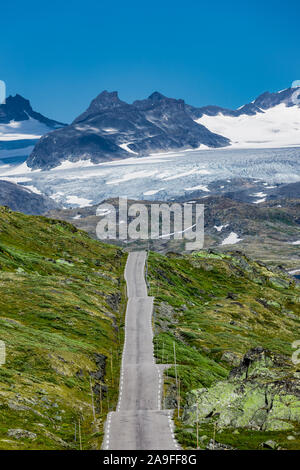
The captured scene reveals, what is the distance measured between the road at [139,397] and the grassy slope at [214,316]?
150 centimetres

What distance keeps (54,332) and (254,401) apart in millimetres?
38331

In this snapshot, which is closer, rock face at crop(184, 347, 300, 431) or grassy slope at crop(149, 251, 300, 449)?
rock face at crop(184, 347, 300, 431)

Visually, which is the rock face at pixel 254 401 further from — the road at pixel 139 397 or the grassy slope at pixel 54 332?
the grassy slope at pixel 54 332

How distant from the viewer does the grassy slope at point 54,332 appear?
50469 mm

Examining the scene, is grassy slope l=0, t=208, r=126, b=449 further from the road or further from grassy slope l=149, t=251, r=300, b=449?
grassy slope l=149, t=251, r=300, b=449

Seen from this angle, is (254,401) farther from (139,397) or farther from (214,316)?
(214,316)

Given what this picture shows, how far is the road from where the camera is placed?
43.9 metres

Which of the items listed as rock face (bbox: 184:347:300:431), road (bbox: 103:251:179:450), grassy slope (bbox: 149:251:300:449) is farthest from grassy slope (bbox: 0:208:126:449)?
rock face (bbox: 184:347:300:431)

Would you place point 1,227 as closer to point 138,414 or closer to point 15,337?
point 15,337

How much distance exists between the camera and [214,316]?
396 ft

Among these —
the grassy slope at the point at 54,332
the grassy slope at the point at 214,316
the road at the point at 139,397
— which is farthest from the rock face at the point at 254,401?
the grassy slope at the point at 54,332

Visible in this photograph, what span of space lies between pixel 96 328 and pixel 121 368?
15.5 m

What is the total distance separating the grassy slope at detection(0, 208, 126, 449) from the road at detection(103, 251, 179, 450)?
4.84 ft

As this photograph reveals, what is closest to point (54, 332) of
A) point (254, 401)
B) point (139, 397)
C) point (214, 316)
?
point (139, 397)
